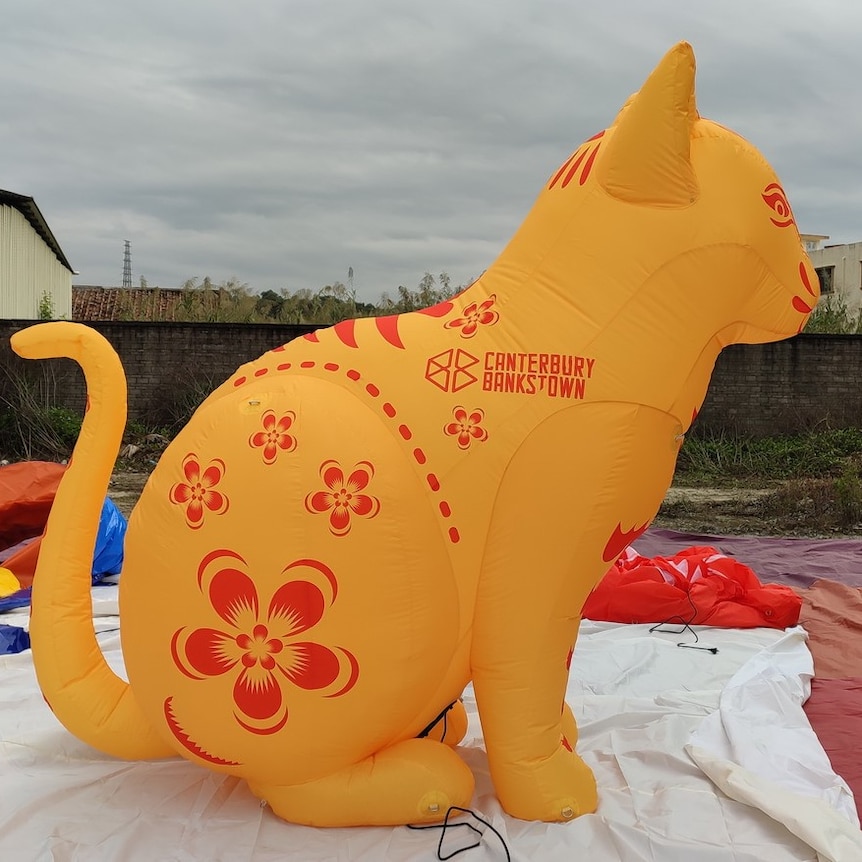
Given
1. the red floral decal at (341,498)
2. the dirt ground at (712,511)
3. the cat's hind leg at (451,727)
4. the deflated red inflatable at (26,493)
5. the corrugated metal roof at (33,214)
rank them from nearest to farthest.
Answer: the red floral decal at (341,498)
the cat's hind leg at (451,727)
the deflated red inflatable at (26,493)
the dirt ground at (712,511)
the corrugated metal roof at (33,214)

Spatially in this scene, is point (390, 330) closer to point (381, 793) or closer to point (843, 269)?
point (381, 793)

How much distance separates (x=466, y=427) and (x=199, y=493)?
62 cm

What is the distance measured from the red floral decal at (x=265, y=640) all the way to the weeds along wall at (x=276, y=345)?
8.41 m

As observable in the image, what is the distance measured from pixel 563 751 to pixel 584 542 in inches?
21.3

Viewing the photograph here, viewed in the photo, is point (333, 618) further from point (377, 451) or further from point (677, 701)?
point (677, 701)

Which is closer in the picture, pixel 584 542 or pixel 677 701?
pixel 584 542

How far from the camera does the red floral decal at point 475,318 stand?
2093mm

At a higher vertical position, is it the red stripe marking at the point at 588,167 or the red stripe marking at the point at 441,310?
the red stripe marking at the point at 588,167

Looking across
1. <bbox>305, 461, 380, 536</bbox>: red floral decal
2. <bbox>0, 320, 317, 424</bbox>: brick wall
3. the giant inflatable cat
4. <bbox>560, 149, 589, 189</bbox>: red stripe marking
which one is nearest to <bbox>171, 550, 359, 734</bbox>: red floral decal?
the giant inflatable cat

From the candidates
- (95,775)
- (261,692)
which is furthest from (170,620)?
(95,775)

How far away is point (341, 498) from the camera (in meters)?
1.91

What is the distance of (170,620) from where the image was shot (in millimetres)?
1954

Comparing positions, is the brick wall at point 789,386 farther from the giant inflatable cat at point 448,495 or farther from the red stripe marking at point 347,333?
the red stripe marking at point 347,333

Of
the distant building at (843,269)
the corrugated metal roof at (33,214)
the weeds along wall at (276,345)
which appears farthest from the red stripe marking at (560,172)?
the distant building at (843,269)
